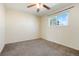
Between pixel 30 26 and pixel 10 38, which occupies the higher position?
pixel 30 26

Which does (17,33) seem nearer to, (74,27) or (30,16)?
(30,16)

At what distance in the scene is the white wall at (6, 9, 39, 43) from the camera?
15.0 feet

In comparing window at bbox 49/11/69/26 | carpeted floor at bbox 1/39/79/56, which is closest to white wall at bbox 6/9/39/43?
carpeted floor at bbox 1/39/79/56

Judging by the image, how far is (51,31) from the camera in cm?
496

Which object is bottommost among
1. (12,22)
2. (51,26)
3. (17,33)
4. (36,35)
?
(36,35)

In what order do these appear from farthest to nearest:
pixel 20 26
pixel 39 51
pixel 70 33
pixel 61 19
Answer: pixel 20 26 < pixel 61 19 < pixel 70 33 < pixel 39 51

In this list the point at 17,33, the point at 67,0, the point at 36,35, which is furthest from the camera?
the point at 36,35

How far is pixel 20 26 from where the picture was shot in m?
5.04

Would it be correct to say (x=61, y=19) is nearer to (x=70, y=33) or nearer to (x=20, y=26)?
(x=70, y=33)

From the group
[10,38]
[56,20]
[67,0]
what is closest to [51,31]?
[56,20]

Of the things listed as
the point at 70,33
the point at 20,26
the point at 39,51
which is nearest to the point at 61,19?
the point at 70,33

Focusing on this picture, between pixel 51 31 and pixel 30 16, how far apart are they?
5.81ft

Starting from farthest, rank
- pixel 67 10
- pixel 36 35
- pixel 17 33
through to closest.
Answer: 1. pixel 36 35
2. pixel 17 33
3. pixel 67 10

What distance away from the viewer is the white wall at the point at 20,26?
4559 mm
